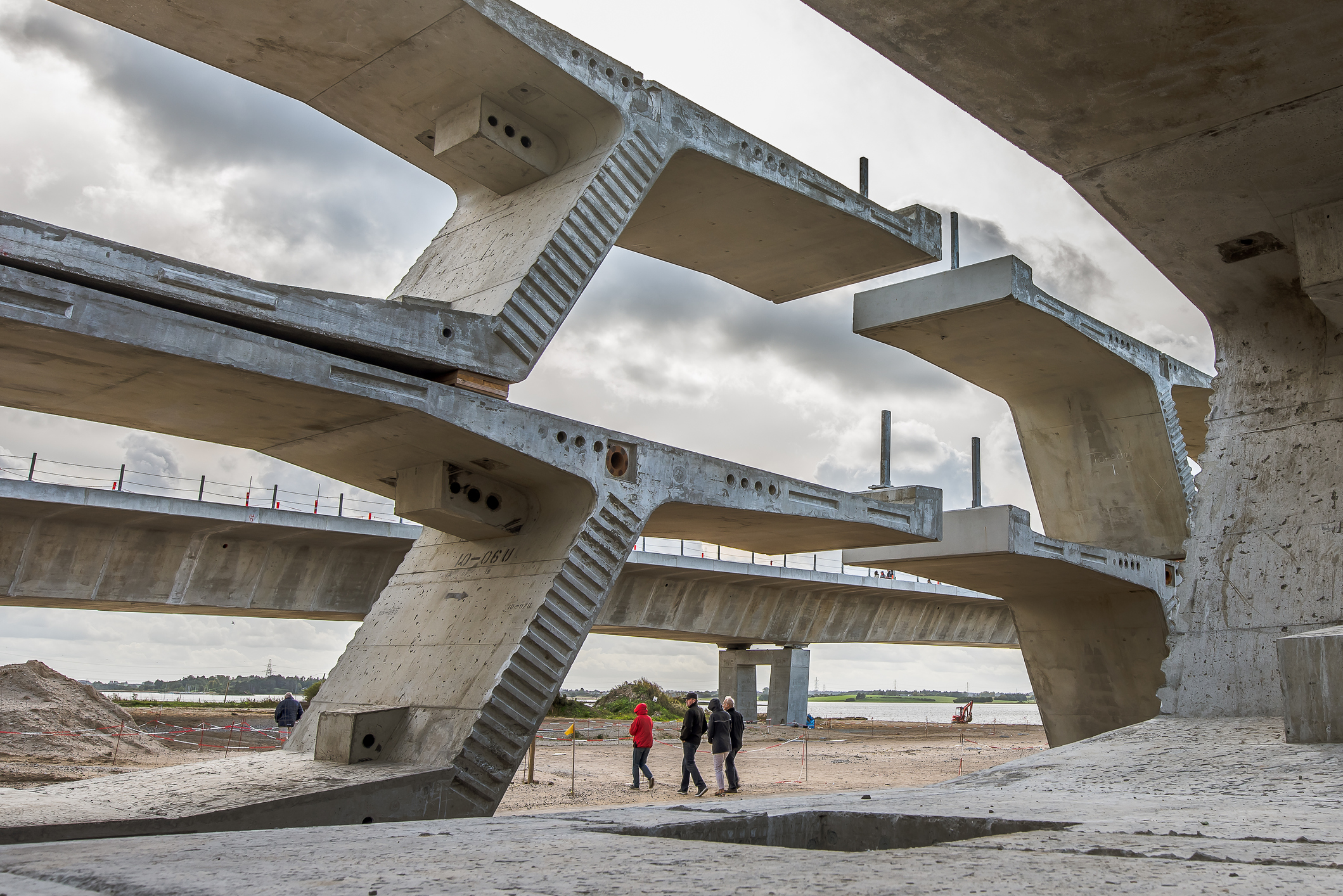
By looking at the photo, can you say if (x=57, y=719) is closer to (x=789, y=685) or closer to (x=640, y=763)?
(x=640, y=763)

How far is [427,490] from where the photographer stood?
41.0ft

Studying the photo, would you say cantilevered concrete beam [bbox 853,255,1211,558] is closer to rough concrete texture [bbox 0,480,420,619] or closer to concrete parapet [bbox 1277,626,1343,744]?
concrete parapet [bbox 1277,626,1343,744]

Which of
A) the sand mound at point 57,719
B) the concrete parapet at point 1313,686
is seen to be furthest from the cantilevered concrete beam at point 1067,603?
the sand mound at point 57,719

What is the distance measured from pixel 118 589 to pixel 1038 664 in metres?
18.1

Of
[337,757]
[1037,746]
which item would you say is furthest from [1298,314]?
[1037,746]

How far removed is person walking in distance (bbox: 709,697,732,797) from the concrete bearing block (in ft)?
19.6

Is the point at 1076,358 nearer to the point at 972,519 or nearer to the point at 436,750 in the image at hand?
the point at 972,519

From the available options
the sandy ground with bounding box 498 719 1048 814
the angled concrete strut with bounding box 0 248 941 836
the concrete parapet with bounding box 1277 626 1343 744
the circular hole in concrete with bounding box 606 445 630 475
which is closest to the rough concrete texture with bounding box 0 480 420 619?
the sandy ground with bounding box 498 719 1048 814

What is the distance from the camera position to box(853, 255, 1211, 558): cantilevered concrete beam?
17.2 metres

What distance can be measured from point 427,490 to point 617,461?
2.33 m

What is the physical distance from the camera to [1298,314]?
11.9 m

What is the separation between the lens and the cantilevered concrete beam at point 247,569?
19.2 metres

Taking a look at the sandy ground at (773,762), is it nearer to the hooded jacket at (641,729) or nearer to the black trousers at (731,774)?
the black trousers at (731,774)

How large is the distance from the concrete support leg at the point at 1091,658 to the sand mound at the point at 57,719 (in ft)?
58.3
